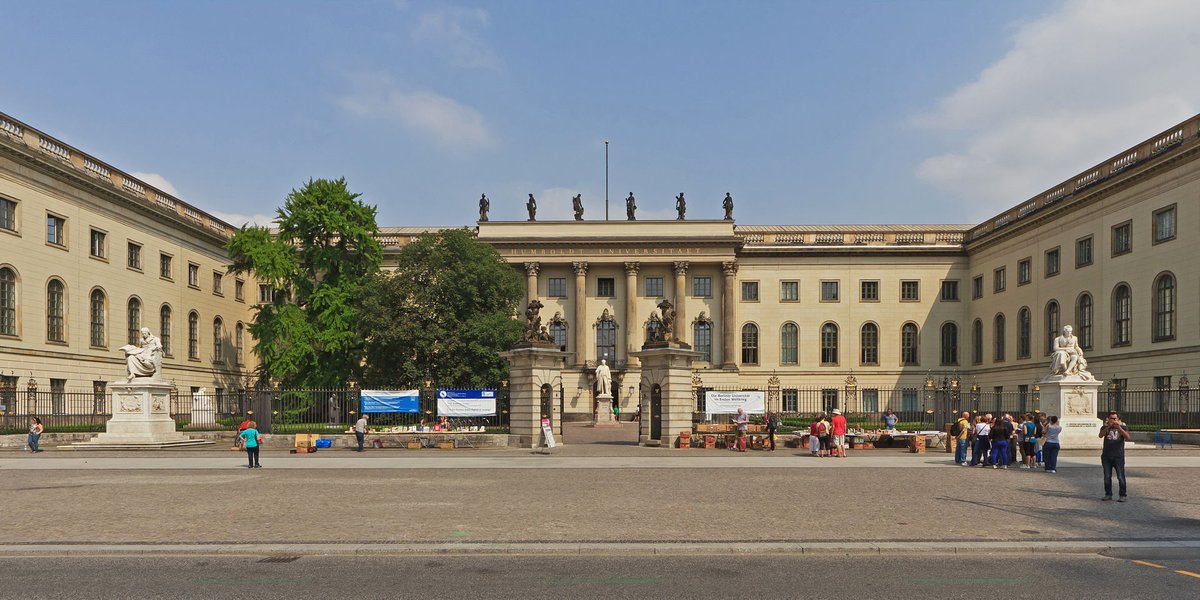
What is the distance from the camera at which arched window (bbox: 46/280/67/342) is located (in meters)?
49.1

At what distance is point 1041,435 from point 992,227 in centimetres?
4879

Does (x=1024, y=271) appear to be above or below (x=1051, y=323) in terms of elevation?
above

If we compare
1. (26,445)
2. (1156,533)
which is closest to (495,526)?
(1156,533)

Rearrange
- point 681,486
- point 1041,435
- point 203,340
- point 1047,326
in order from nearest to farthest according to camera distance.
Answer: point 681,486, point 1041,435, point 1047,326, point 203,340

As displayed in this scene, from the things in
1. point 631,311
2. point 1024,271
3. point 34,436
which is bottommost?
point 34,436

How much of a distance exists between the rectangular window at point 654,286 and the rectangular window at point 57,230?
1746 inches

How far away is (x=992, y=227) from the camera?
72.2m

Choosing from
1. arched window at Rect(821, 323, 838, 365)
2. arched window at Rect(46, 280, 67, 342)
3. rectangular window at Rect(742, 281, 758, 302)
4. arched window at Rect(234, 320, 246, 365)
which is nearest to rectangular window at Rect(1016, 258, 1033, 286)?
arched window at Rect(821, 323, 838, 365)

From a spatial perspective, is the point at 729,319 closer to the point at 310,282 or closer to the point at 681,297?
the point at 681,297

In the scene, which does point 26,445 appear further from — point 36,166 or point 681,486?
point 681,486

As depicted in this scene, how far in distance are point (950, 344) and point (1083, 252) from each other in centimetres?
2107

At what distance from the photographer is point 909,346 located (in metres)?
78.0

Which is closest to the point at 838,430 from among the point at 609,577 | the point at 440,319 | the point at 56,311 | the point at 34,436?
the point at 609,577

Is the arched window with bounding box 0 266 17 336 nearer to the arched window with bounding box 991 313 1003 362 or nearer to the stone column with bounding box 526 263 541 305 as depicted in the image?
the stone column with bounding box 526 263 541 305
